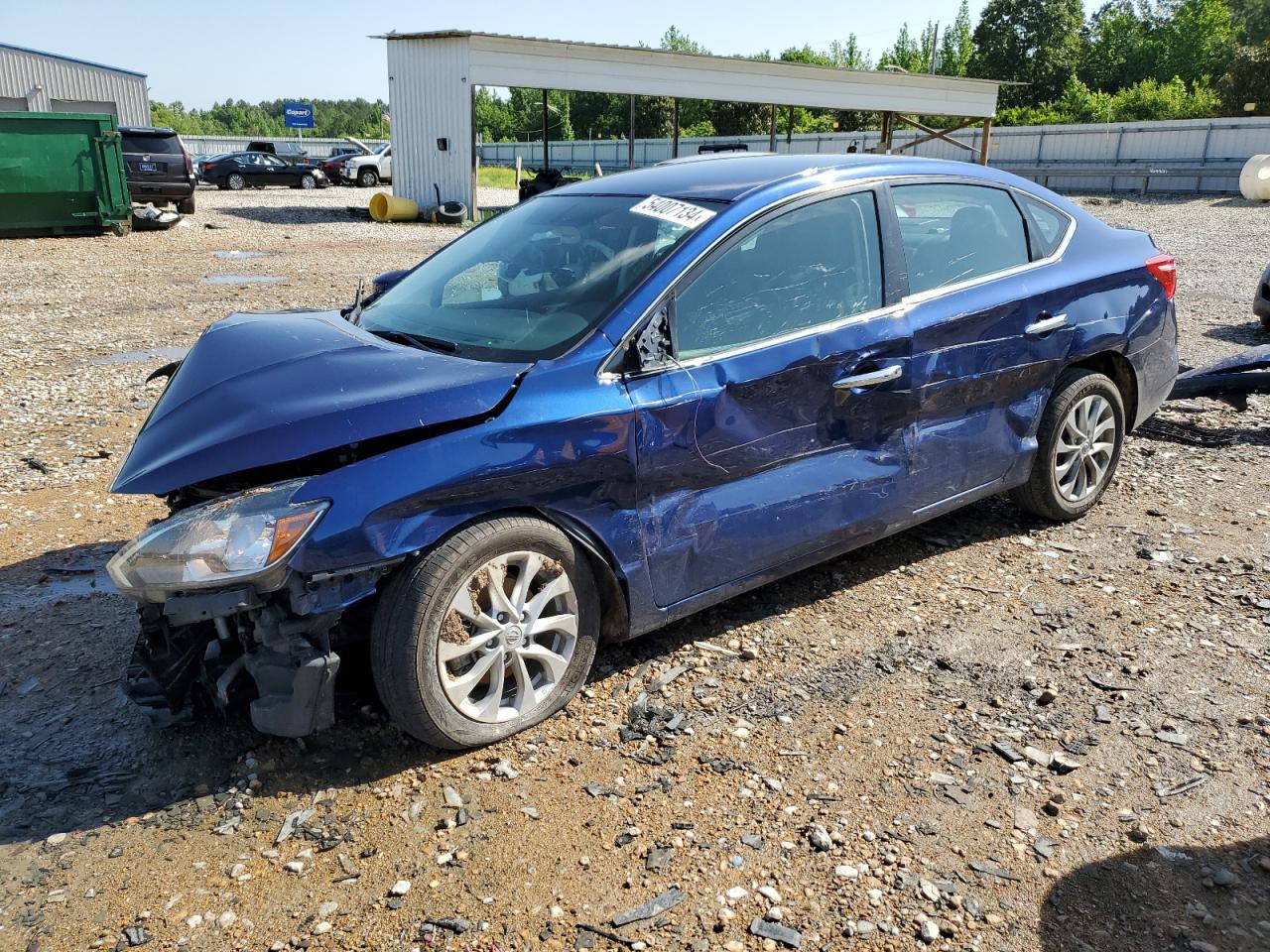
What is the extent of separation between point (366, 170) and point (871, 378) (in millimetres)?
35560

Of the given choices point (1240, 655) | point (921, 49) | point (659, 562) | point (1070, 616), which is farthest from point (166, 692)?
point (921, 49)

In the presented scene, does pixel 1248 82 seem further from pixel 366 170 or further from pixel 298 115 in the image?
pixel 298 115

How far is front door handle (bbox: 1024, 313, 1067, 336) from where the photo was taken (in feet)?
14.5

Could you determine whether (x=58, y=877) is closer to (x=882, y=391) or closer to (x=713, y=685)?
(x=713, y=685)

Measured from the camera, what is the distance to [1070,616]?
4.07 m

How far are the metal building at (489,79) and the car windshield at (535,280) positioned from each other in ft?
67.2

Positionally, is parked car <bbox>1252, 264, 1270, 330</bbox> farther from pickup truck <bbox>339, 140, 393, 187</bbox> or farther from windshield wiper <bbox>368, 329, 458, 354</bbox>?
pickup truck <bbox>339, 140, 393, 187</bbox>

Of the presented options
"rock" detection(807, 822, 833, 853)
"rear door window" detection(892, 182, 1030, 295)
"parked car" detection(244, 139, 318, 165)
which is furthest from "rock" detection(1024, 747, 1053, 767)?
"parked car" detection(244, 139, 318, 165)

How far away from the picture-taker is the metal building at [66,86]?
37.3 metres

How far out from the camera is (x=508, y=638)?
10.2 feet

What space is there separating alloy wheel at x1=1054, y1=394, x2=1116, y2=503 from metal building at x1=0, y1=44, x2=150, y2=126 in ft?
135

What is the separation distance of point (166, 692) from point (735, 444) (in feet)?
6.55

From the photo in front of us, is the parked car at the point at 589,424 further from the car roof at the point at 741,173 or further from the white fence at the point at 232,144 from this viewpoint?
the white fence at the point at 232,144

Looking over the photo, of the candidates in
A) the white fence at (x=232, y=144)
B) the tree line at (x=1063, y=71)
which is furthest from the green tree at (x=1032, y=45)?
the white fence at (x=232, y=144)
